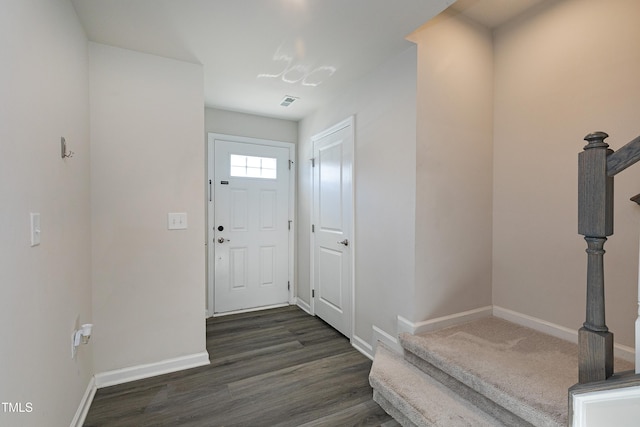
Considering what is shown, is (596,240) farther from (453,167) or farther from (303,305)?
(303,305)

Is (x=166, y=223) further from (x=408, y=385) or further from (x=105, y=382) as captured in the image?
(x=408, y=385)

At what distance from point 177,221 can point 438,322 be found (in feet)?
6.99

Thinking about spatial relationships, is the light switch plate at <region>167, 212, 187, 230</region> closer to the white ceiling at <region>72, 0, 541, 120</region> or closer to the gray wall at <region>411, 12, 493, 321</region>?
the white ceiling at <region>72, 0, 541, 120</region>

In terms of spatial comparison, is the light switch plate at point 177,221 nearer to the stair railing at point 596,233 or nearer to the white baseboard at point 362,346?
the white baseboard at point 362,346


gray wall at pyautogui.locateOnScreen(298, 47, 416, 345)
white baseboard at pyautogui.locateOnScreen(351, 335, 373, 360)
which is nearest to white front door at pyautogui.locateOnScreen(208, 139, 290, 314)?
gray wall at pyautogui.locateOnScreen(298, 47, 416, 345)

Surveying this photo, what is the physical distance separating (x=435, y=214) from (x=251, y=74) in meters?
1.93

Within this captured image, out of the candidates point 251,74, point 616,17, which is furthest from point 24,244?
point 616,17

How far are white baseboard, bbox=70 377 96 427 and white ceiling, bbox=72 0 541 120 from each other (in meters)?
2.35

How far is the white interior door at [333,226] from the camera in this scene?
2.80 meters

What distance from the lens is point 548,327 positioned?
83.3 inches

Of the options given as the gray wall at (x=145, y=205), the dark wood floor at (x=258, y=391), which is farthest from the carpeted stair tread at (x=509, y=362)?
the gray wall at (x=145, y=205)

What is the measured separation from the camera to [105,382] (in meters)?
2.09

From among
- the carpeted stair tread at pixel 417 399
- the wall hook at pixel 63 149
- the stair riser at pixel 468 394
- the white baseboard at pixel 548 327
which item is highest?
the wall hook at pixel 63 149

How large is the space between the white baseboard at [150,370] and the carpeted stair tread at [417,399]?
140cm
